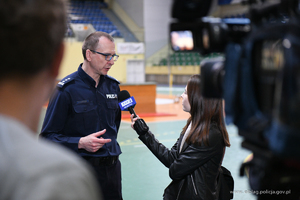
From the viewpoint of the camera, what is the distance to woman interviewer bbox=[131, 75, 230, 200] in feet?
6.81

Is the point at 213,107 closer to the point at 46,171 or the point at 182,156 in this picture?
the point at 182,156

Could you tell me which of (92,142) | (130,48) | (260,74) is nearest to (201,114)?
(92,142)

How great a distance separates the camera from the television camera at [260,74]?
786 mm

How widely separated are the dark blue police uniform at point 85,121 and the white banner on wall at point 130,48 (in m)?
13.2

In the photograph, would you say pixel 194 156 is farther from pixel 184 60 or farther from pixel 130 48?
pixel 184 60

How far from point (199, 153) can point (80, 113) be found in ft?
3.02

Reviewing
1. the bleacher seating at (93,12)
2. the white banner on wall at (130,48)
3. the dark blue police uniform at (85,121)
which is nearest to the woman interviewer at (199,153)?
the dark blue police uniform at (85,121)

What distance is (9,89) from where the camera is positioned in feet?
1.71

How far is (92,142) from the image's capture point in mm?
2133

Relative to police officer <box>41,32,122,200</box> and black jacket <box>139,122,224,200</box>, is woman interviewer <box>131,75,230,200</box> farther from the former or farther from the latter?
police officer <box>41,32,122,200</box>

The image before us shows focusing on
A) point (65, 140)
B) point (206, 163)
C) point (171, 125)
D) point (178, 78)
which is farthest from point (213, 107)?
point (178, 78)

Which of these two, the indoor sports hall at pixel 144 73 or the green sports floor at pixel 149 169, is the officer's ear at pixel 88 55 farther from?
the green sports floor at pixel 149 169

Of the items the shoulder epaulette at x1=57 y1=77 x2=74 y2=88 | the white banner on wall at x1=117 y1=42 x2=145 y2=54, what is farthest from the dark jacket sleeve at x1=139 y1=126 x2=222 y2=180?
the white banner on wall at x1=117 y1=42 x2=145 y2=54

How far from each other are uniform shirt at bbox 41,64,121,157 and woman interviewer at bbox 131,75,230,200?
55 centimetres
